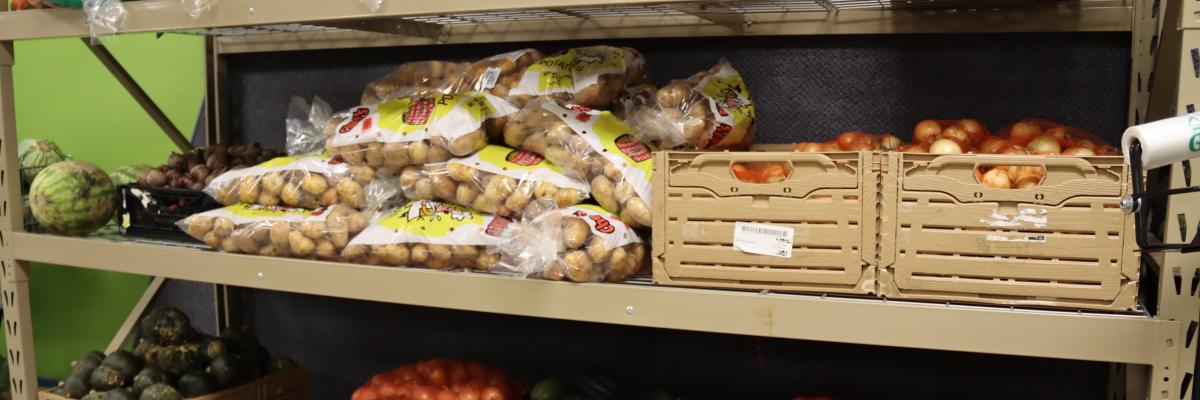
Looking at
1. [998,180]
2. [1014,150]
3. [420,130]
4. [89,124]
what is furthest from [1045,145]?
[89,124]

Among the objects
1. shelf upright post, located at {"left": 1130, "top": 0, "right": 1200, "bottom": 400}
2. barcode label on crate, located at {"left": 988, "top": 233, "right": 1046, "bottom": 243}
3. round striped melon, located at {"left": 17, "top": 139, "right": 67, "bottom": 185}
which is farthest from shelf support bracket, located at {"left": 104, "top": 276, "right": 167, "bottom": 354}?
shelf upright post, located at {"left": 1130, "top": 0, "right": 1200, "bottom": 400}

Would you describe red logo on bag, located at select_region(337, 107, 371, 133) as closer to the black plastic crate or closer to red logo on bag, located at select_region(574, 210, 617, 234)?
the black plastic crate

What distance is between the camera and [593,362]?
2.25m

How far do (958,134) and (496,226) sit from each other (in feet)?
2.57

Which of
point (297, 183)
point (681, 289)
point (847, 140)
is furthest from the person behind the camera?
point (297, 183)

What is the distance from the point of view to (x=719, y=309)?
1.43m

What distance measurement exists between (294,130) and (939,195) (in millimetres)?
1418

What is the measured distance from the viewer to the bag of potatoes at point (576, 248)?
1.53 m

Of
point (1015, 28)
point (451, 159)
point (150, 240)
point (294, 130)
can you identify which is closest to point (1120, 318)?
point (1015, 28)

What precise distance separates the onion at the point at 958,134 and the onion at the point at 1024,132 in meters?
0.07

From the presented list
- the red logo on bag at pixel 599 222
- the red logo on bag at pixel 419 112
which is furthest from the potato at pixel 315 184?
the red logo on bag at pixel 599 222

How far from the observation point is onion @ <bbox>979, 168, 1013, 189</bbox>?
51.3 inches

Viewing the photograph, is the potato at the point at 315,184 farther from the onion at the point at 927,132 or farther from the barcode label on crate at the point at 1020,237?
the barcode label on crate at the point at 1020,237

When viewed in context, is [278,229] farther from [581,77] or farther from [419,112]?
[581,77]
